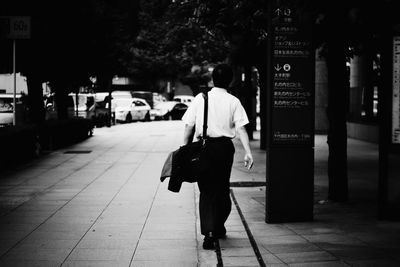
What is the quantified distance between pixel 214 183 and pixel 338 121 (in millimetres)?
3638

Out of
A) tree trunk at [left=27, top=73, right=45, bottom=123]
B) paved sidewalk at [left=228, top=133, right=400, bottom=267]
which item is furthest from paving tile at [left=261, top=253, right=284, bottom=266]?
tree trunk at [left=27, top=73, right=45, bottom=123]

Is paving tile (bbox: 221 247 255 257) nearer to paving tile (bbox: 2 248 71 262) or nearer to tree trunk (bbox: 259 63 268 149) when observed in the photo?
paving tile (bbox: 2 248 71 262)

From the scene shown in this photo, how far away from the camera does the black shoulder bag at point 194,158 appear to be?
700 centimetres

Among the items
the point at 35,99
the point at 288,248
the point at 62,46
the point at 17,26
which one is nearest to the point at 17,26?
the point at 17,26

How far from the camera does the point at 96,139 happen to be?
26250mm

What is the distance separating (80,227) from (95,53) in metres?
17.4

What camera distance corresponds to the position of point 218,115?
7082 mm

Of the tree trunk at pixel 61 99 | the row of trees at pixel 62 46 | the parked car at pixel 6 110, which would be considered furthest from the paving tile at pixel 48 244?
the parked car at pixel 6 110

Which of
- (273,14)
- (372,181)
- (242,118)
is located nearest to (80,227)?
(242,118)

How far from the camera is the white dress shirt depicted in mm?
7062

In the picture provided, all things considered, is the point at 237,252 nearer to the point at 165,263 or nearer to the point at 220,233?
the point at 220,233

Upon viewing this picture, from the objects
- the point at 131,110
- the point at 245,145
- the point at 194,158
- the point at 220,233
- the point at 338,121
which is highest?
the point at 338,121

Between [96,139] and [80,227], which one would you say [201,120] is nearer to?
[80,227]

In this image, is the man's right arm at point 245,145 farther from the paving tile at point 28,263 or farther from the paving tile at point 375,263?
the paving tile at point 28,263
